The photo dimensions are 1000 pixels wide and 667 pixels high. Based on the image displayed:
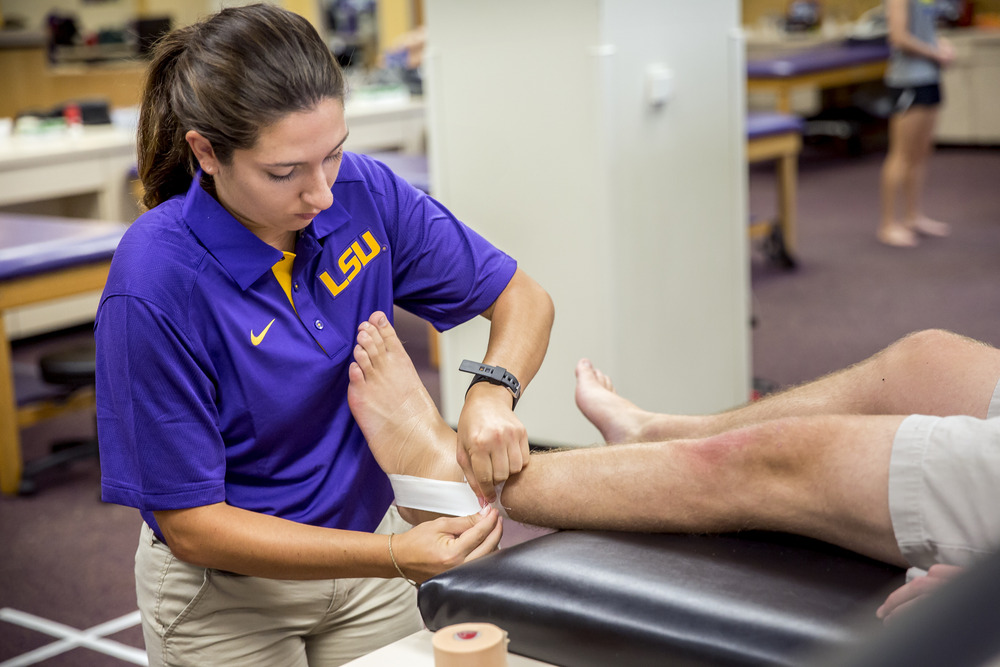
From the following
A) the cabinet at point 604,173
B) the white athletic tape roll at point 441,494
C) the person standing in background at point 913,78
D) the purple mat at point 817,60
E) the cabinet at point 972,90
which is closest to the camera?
the white athletic tape roll at point 441,494

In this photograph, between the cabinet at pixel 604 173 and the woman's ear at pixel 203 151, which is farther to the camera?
the cabinet at pixel 604 173

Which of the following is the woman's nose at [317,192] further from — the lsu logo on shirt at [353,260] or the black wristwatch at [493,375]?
the black wristwatch at [493,375]

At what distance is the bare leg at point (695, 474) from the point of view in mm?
1090

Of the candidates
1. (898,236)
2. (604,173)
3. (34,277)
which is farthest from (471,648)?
(898,236)

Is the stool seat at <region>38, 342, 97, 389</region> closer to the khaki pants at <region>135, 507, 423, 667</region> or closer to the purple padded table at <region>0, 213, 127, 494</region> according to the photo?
the purple padded table at <region>0, 213, 127, 494</region>

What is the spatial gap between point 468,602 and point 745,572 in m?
0.29

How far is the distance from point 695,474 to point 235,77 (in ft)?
2.11

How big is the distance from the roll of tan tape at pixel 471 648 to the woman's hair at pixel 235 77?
531mm

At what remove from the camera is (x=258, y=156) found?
109cm

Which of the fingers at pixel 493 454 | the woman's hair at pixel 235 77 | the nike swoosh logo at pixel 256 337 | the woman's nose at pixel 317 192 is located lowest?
the fingers at pixel 493 454

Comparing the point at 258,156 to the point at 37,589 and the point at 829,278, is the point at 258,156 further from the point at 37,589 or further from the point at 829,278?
the point at 829,278

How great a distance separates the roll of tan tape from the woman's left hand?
343mm

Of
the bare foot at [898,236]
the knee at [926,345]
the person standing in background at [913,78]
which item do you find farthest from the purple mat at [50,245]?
the bare foot at [898,236]

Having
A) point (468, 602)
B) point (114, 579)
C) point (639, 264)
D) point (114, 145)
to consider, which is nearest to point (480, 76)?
point (639, 264)
